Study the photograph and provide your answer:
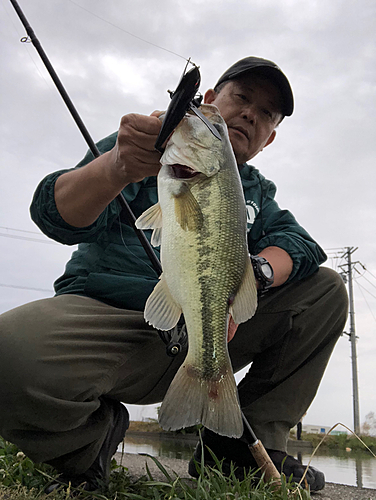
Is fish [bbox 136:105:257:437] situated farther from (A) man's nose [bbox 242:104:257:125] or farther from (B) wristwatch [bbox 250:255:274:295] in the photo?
(A) man's nose [bbox 242:104:257:125]

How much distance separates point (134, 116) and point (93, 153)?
0.77 m

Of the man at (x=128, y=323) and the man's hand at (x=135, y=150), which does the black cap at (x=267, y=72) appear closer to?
the man at (x=128, y=323)

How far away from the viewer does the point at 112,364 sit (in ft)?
8.05

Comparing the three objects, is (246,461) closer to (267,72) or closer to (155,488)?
(155,488)

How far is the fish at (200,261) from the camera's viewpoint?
186cm

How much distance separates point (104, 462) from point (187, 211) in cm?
171

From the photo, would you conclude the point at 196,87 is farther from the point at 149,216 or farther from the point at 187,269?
the point at 187,269

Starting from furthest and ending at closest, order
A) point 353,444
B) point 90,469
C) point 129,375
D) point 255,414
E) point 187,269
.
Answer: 1. point 353,444
2. point 255,414
3. point 129,375
4. point 90,469
5. point 187,269

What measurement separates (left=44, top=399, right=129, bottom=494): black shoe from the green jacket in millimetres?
731

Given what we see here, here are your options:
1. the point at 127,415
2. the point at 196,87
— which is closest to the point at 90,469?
the point at 127,415

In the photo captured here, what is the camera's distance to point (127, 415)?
9.34ft

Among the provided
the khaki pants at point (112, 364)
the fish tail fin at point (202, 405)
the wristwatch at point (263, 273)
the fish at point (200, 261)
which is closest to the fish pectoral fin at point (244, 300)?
the fish at point (200, 261)

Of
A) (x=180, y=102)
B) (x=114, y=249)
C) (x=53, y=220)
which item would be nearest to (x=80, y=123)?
(x=53, y=220)

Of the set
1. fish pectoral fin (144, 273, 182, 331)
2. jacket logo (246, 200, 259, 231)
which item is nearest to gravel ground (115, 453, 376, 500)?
fish pectoral fin (144, 273, 182, 331)
